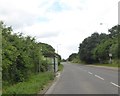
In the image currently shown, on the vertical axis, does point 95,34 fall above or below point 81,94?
above

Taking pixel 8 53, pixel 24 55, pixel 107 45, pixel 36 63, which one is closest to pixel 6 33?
pixel 24 55

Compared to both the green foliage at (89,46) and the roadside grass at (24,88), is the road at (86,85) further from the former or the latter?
the green foliage at (89,46)

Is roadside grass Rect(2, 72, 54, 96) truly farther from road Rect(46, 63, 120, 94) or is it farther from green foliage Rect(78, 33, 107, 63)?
green foliage Rect(78, 33, 107, 63)

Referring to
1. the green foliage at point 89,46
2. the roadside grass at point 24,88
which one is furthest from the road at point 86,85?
the green foliage at point 89,46

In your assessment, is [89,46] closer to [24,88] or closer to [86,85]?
[86,85]

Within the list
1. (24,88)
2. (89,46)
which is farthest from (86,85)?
(89,46)

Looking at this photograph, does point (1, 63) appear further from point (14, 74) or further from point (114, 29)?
point (114, 29)

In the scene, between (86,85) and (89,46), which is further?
(89,46)

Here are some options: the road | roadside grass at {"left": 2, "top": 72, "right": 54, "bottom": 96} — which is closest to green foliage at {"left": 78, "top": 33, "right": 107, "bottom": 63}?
the road

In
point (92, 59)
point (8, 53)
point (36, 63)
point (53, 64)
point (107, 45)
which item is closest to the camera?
point (8, 53)

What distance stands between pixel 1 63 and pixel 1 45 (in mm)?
936

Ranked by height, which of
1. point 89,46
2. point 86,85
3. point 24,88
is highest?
point 89,46

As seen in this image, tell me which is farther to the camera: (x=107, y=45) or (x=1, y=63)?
(x=107, y=45)

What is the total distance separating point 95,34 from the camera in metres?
127
